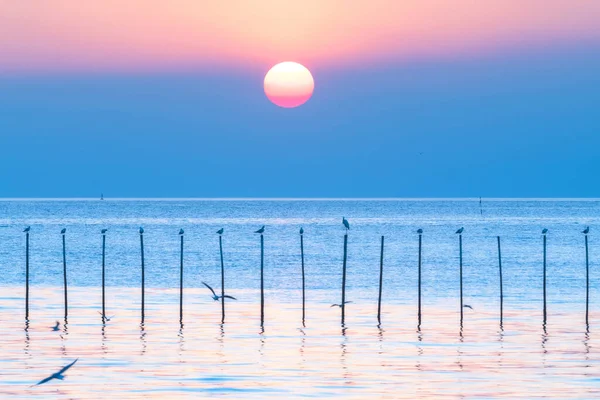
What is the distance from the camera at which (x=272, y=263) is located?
3255 inches

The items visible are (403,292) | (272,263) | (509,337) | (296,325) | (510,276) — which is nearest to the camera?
(509,337)

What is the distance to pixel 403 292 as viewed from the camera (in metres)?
56.4

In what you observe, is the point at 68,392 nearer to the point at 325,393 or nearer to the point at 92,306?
the point at 325,393

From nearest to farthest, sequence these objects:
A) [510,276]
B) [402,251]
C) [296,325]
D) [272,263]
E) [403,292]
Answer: [296,325]
[403,292]
[510,276]
[272,263]
[402,251]

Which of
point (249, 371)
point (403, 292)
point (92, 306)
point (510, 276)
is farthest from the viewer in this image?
point (510, 276)

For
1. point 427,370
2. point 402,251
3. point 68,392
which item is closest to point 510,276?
point 402,251

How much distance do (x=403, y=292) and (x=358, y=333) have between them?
64.8 feet

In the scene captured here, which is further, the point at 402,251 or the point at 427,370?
the point at 402,251

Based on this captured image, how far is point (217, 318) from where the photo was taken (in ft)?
135

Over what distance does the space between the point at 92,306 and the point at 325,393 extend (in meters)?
22.1

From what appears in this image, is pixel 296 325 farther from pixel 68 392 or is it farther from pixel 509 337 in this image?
pixel 68 392

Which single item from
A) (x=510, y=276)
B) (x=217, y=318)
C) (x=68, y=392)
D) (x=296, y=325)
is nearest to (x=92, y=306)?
(x=217, y=318)

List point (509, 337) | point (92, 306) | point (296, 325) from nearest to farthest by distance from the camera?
point (509, 337)
point (296, 325)
point (92, 306)

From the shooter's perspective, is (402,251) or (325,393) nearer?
(325,393)
